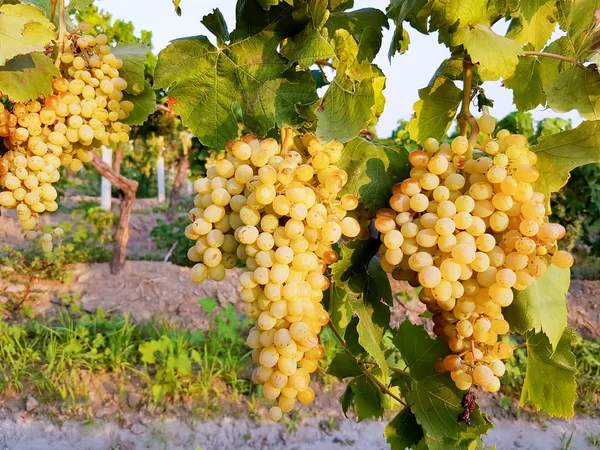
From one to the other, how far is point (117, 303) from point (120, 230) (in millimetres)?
807

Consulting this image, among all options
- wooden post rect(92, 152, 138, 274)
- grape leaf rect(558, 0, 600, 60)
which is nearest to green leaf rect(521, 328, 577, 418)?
grape leaf rect(558, 0, 600, 60)

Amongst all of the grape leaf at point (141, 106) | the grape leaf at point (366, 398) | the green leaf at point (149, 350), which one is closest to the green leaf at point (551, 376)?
the grape leaf at point (366, 398)

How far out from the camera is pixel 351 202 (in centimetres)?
80

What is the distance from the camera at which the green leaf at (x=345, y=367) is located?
1310 millimetres

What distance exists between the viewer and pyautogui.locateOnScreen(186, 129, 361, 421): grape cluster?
2.46ft

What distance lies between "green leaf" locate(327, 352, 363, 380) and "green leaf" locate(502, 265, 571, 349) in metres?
0.51

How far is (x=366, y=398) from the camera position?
128 centimetres

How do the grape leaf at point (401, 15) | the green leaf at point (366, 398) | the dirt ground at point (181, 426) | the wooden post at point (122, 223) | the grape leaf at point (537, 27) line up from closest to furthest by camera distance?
the grape leaf at point (401, 15) < the grape leaf at point (537, 27) < the green leaf at point (366, 398) < the dirt ground at point (181, 426) < the wooden post at point (122, 223)

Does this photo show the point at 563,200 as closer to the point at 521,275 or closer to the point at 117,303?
the point at 117,303

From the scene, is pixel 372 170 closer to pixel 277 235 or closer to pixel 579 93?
pixel 277 235

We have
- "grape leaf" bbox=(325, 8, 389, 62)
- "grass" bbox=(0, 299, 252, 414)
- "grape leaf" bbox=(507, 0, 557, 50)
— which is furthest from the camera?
"grass" bbox=(0, 299, 252, 414)

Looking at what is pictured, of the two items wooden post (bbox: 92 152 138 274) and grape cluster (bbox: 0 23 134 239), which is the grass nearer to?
wooden post (bbox: 92 152 138 274)

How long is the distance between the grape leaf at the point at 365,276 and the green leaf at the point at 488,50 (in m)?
0.36

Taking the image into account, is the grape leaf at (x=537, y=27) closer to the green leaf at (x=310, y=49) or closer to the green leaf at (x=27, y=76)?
the green leaf at (x=310, y=49)
